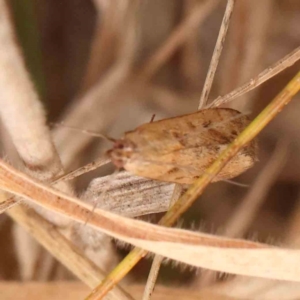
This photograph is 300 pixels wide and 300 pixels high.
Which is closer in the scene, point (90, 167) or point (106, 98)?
point (90, 167)

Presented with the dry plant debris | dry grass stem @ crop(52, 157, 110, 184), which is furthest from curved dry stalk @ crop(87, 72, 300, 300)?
dry grass stem @ crop(52, 157, 110, 184)

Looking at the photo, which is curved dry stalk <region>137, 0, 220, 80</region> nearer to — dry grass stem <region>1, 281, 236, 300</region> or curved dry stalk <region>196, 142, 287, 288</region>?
curved dry stalk <region>196, 142, 287, 288</region>

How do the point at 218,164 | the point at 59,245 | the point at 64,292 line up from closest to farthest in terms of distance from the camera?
the point at 218,164 → the point at 59,245 → the point at 64,292

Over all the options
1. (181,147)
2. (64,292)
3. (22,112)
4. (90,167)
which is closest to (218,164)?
(181,147)

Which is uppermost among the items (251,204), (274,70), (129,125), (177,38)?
(177,38)

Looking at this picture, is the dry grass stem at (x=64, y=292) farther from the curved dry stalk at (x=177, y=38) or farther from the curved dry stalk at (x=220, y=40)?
the curved dry stalk at (x=177, y=38)

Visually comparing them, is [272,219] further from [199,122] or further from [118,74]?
[199,122]

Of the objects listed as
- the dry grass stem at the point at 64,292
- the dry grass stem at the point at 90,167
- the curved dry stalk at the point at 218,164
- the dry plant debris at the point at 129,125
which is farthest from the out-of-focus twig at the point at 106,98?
the curved dry stalk at the point at 218,164

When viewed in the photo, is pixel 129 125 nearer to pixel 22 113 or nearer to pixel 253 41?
pixel 253 41

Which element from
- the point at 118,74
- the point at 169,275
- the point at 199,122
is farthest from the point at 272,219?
the point at 199,122
